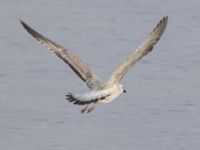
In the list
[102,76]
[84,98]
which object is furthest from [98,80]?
[102,76]

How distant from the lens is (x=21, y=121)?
14383mm

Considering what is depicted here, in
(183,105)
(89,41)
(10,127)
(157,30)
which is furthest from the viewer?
(89,41)

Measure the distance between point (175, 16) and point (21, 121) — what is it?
6006 millimetres

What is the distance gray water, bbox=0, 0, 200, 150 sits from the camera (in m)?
14.1

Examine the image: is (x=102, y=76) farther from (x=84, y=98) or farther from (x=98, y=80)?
(x=84, y=98)

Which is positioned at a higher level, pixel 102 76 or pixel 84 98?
pixel 84 98

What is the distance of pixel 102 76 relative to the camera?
16094 millimetres

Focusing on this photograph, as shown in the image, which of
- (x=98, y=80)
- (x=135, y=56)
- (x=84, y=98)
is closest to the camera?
(x=84, y=98)

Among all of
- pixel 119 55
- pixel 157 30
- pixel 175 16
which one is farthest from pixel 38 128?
pixel 175 16

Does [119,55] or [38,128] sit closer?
[38,128]

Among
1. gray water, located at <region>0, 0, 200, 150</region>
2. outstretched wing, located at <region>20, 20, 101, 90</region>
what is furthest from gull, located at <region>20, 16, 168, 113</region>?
gray water, located at <region>0, 0, 200, 150</region>

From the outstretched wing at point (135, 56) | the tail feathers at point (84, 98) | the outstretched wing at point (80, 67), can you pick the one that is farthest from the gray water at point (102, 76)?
the tail feathers at point (84, 98)

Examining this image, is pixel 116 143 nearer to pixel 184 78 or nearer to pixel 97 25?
pixel 184 78

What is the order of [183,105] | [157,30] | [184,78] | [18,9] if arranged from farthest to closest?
[18,9], [184,78], [183,105], [157,30]
